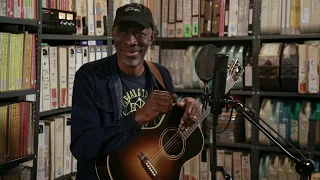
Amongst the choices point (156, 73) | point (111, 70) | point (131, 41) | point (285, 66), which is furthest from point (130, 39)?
point (285, 66)

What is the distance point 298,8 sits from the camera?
2.75 metres

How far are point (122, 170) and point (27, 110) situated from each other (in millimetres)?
775

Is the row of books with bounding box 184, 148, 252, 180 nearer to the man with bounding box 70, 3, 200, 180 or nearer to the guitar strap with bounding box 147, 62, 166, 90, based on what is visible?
the guitar strap with bounding box 147, 62, 166, 90

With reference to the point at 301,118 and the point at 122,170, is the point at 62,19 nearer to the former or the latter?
the point at 122,170

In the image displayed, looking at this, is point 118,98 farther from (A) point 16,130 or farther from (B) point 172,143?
(A) point 16,130

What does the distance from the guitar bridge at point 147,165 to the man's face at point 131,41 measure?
366 mm

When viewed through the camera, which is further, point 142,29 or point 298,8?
point 298,8

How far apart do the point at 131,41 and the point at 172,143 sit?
0.48 metres

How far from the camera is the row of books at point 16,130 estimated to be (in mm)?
2006

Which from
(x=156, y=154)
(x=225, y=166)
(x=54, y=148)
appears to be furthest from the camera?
(x=225, y=166)

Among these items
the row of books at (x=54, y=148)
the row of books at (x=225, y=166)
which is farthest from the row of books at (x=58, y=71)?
the row of books at (x=225, y=166)

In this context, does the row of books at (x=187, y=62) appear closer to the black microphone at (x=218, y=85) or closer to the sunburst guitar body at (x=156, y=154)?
the sunburst guitar body at (x=156, y=154)

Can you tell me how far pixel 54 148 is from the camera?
2373mm

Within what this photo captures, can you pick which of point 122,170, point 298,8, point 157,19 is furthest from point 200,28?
point 122,170
